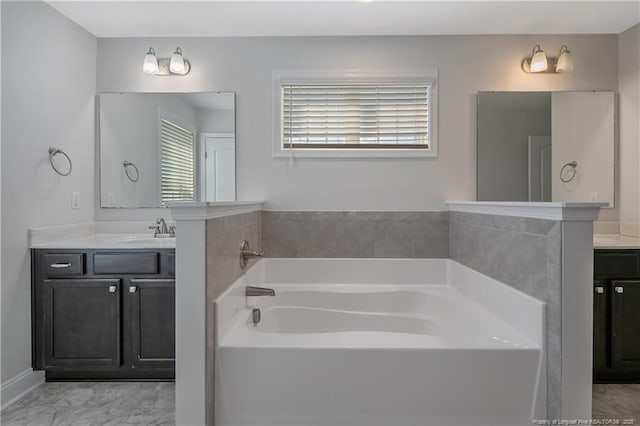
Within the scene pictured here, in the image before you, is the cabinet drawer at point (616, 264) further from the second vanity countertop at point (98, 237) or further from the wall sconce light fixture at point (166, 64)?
the wall sconce light fixture at point (166, 64)

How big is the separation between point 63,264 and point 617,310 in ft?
11.0

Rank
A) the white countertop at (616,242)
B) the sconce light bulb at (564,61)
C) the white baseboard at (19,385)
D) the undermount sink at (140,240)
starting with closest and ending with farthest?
the white baseboard at (19,385) < the white countertop at (616,242) < the undermount sink at (140,240) < the sconce light bulb at (564,61)

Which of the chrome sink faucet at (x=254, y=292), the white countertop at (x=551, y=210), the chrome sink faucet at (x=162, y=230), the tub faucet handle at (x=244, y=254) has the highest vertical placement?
the white countertop at (x=551, y=210)

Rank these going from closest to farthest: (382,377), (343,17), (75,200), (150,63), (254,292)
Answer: (382,377) → (254,292) → (343,17) → (75,200) → (150,63)

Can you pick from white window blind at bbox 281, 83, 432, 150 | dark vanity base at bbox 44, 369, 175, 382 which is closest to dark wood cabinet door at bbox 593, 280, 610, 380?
white window blind at bbox 281, 83, 432, 150

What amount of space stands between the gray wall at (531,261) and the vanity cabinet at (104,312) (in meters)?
1.88

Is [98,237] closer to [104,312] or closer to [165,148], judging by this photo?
[104,312]

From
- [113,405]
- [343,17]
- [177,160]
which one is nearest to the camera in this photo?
[113,405]

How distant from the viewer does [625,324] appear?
232 centimetres

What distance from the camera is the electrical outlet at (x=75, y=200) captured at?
273 centimetres

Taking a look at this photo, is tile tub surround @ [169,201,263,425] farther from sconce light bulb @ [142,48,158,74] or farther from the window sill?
sconce light bulb @ [142,48,158,74]

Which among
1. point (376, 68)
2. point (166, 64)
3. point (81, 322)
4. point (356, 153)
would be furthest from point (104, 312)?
point (376, 68)

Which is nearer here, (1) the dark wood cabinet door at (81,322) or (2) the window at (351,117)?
(1) the dark wood cabinet door at (81,322)

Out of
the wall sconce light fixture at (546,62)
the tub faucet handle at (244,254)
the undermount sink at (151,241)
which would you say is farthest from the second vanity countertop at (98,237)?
the wall sconce light fixture at (546,62)
